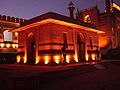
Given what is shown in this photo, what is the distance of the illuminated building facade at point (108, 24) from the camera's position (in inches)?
1262

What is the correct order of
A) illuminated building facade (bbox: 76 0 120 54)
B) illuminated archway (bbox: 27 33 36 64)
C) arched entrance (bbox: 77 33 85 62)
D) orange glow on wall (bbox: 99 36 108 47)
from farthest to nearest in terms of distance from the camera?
orange glow on wall (bbox: 99 36 108 47) < illuminated building facade (bbox: 76 0 120 54) < arched entrance (bbox: 77 33 85 62) < illuminated archway (bbox: 27 33 36 64)

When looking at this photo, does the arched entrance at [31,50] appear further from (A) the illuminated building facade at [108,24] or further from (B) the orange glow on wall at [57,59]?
(A) the illuminated building facade at [108,24]

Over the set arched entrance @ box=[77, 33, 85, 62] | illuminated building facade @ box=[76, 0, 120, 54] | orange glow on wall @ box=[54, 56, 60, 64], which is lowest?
orange glow on wall @ box=[54, 56, 60, 64]

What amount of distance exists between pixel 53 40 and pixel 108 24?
65.3 feet

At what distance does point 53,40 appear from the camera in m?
16.5

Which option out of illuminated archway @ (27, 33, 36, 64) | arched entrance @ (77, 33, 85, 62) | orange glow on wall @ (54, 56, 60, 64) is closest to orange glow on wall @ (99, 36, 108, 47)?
arched entrance @ (77, 33, 85, 62)

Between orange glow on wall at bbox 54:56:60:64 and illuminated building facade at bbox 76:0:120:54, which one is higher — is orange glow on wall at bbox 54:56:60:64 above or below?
below

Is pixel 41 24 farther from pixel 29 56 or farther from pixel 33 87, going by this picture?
pixel 33 87

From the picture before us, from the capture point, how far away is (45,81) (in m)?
10.9

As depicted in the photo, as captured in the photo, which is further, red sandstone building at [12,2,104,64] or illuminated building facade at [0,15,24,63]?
illuminated building facade at [0,15,24,63]

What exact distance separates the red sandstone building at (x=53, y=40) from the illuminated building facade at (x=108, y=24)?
10578 mm

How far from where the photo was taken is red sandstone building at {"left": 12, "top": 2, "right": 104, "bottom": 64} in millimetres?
16484

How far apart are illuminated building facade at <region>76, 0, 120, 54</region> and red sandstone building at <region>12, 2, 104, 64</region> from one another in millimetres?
10578

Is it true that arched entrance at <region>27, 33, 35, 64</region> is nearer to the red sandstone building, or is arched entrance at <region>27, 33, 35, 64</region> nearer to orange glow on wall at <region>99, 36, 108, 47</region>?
the red sandstone building
